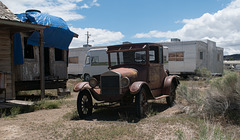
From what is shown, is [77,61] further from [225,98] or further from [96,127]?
[225,98]

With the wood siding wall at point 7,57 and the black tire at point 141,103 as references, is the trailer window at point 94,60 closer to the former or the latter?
the wood siding wall at point 7,57

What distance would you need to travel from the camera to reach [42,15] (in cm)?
1162

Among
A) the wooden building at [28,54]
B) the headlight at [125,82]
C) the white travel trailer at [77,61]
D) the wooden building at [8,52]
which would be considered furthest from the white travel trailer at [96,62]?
the headlight at [125,82]

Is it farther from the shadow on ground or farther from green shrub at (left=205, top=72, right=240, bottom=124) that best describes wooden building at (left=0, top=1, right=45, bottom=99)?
green shrub at (left=205, top=72, right=240, bottom=124)

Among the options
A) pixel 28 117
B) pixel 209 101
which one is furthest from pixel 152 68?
pixel 28 117

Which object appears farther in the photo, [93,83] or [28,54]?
[28,54]

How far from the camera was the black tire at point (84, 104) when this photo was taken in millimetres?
6711

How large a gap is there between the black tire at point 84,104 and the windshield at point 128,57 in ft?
4.96

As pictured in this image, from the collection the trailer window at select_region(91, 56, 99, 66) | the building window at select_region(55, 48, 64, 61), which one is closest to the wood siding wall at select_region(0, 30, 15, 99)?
the building window at select_region(55, 48, 64, 61)

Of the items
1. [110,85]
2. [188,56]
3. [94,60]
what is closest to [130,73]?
[110,85]

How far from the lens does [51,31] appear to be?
1138cm

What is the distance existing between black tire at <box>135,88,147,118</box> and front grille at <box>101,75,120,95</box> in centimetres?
57

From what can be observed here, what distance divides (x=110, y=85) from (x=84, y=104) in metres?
1.06

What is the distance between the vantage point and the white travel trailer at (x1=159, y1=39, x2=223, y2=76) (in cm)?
2008
